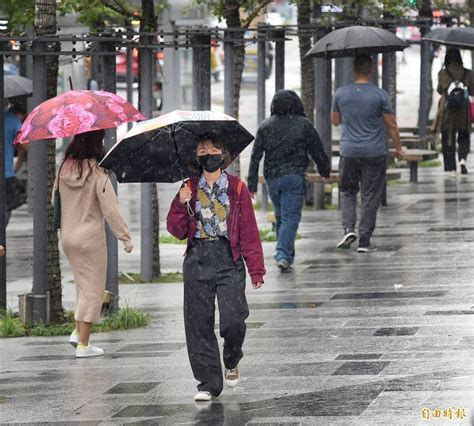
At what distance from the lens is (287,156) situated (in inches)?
592

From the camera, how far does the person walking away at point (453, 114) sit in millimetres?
23172

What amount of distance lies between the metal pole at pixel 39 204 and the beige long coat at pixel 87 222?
1285mm

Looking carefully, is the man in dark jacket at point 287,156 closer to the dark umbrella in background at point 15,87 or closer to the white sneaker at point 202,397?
the dark umbrella in background at point 15,87

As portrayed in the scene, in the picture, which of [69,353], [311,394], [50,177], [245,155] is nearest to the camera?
[311,394]

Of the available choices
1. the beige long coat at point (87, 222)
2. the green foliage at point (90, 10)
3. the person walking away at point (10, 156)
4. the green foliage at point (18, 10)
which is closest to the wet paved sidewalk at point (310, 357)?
the beige long coat at point (87, 222)

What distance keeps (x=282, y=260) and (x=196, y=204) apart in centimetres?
581

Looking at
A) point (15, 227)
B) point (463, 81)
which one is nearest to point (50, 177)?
point (15, 227)

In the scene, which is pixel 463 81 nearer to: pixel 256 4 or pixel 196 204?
pixel 256 4

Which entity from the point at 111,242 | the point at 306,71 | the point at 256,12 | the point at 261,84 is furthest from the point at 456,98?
the point at 111,242

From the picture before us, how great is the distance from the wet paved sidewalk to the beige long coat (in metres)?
0.48

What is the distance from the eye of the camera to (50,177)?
1285cm

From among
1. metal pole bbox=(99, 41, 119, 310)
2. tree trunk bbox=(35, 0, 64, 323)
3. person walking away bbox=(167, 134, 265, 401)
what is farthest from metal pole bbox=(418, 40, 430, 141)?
person walking away bbox=(167, 134, 265, 401)

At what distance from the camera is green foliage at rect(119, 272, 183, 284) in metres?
15.3

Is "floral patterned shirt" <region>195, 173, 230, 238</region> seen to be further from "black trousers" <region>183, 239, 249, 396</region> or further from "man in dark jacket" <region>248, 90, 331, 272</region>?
"man in dark jacket" <region>248, 90, 331, 272</region>
